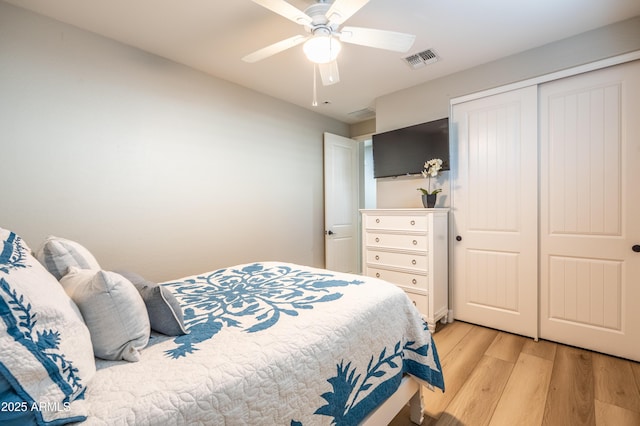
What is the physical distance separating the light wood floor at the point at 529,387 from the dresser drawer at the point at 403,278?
0.52m

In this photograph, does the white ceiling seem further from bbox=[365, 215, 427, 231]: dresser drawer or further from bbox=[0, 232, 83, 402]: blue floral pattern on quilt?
bbox=[0, 232, 83, 402]: blue floral pattern on quilt

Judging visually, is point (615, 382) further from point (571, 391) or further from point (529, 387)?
point (529, 387)

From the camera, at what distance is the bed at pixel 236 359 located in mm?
646

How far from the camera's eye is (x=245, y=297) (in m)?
1.43

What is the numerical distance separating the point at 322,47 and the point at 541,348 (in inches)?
114

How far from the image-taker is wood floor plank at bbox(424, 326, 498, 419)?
1668mm

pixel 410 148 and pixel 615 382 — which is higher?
pixel 410 148

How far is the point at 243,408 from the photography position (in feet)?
2.56

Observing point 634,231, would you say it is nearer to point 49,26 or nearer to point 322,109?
point 322,109

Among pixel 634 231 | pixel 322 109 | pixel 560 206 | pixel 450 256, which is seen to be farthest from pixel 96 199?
pixel 634 231

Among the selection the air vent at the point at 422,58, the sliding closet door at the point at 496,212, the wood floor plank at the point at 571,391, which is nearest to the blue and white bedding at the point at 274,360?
the wood floor plank at the point at 571,391

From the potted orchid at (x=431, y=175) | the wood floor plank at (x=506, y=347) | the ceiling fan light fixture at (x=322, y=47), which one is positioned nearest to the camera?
the ceiling fan light fixture at (x=322, y=47)

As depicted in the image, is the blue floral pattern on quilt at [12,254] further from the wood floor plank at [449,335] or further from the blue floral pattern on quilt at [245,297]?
the wood floor plank at [449,335]

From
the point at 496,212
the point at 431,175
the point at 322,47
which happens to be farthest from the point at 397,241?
the point at 322,47
